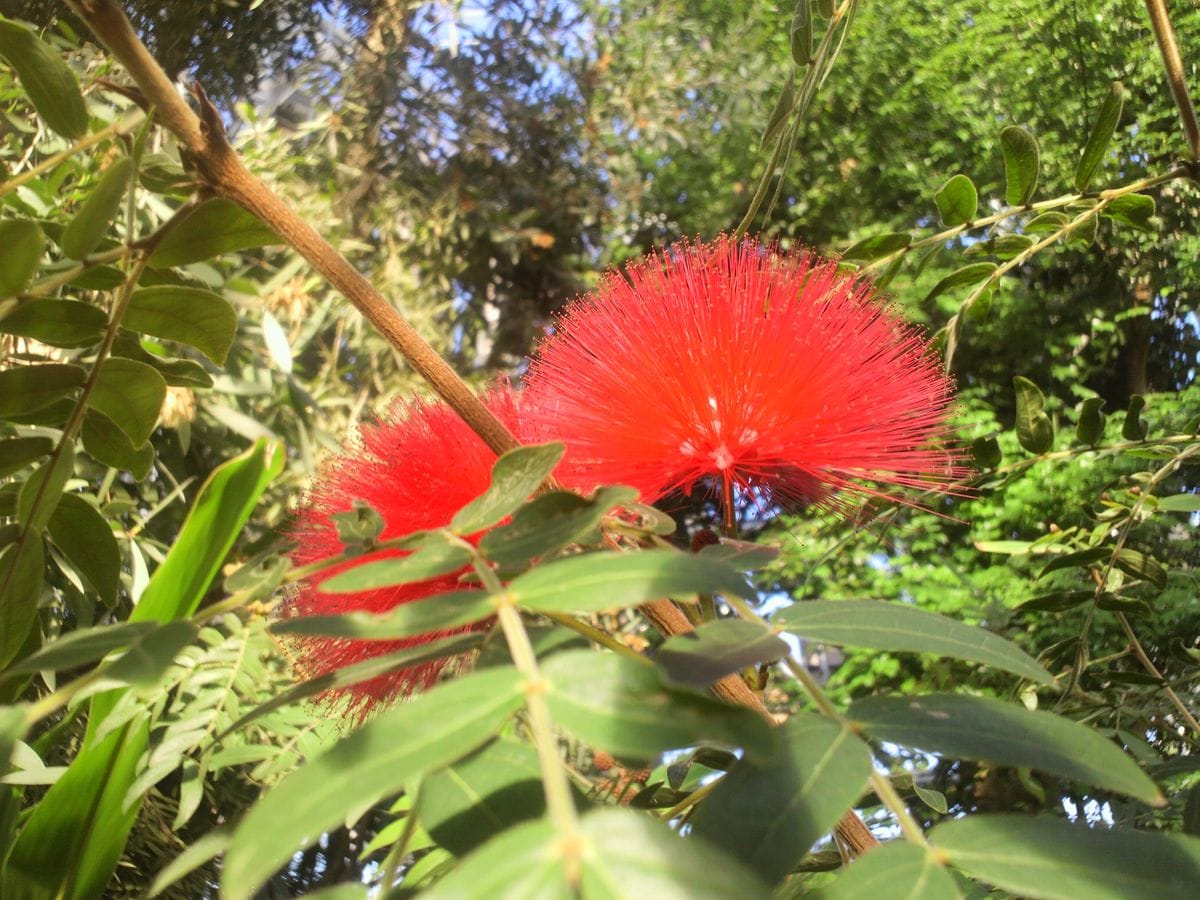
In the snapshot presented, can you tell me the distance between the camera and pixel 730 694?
47 centimetres

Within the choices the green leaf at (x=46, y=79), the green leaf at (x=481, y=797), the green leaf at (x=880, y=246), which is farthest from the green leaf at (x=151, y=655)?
the green leaf at (x=880, y=246)

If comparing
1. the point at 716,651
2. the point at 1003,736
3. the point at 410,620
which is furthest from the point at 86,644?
the point at 1003,736

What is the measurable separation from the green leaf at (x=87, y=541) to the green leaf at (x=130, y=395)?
56 millimetres

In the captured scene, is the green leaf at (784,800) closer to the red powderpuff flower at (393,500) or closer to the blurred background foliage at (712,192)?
the red powderpuff flower at (393,500)

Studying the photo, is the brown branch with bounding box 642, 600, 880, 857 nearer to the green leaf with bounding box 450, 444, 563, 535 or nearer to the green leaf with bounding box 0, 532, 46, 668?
the green leaf with bounding box 450, 444, 563, 535

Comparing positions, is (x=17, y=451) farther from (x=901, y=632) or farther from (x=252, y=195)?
(x=901, y=632)

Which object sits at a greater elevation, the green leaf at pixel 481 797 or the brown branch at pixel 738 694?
the green leaf at pixel 481 797

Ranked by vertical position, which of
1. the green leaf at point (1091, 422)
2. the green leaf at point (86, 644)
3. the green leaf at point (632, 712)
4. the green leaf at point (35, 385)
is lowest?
the green leaf at point (1091, 422)

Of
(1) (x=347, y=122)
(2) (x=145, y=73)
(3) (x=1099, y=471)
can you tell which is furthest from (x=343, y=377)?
(2) (x=145, y=73)

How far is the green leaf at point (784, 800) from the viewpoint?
291mm

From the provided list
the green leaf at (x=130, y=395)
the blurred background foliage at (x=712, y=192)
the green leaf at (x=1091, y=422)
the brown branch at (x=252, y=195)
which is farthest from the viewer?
the blurred background foliage at (x=712, y=192)

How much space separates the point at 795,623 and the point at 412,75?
3.29 metres

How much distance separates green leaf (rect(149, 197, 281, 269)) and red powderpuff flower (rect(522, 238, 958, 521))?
0.66ft

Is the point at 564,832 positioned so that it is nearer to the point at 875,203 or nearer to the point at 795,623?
the point at 795,623
